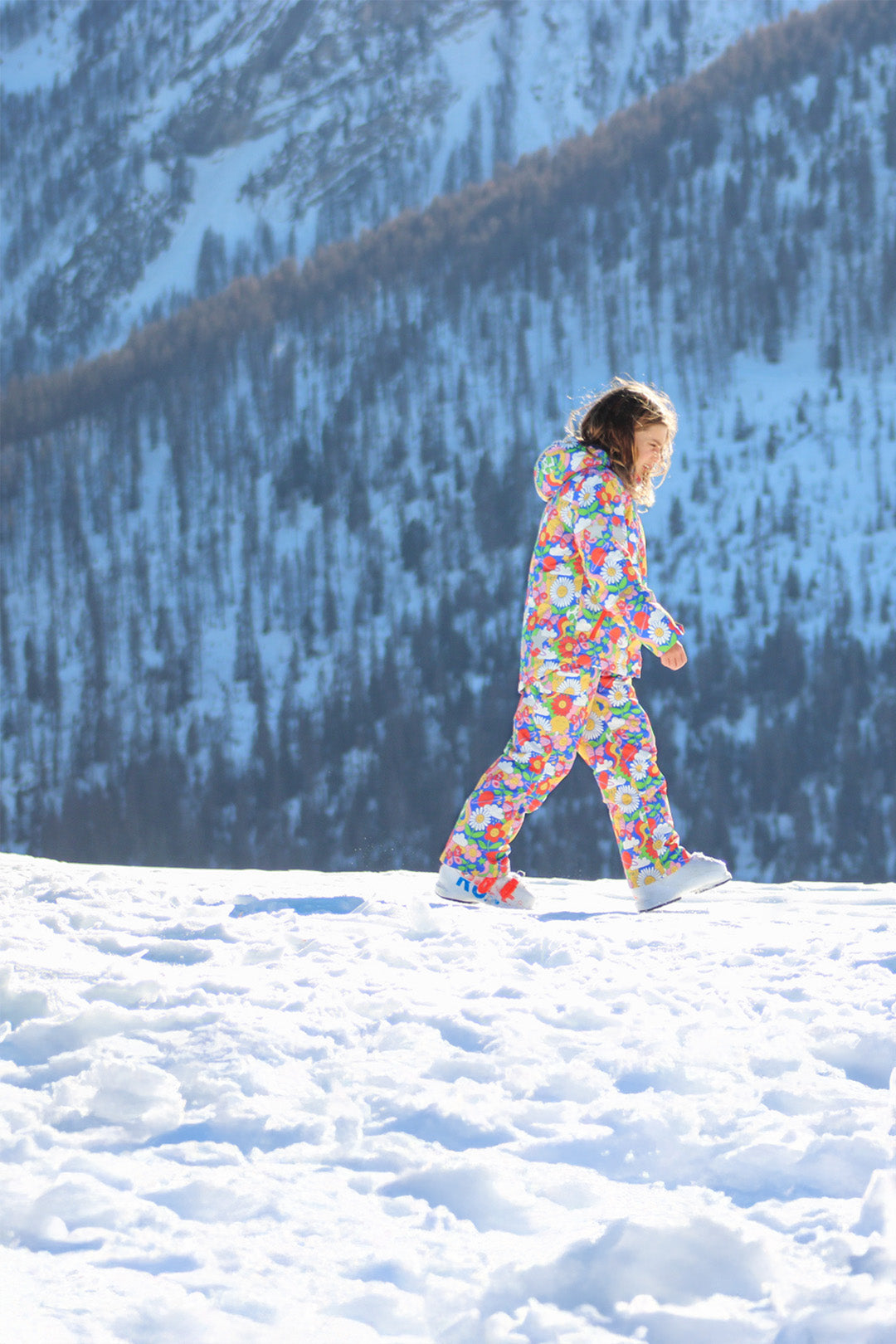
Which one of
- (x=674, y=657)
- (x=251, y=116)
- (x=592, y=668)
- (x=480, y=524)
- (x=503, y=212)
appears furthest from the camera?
(x=251, y=116)

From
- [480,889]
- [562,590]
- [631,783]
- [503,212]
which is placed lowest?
[480,889]

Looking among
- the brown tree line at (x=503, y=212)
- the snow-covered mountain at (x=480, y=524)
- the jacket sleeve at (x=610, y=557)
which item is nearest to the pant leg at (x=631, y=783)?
the jacket sleeve at (x=610, y=557)

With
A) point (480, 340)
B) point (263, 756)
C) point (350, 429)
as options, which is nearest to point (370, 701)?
point (263, 756)

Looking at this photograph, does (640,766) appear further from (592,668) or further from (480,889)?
(480,889)

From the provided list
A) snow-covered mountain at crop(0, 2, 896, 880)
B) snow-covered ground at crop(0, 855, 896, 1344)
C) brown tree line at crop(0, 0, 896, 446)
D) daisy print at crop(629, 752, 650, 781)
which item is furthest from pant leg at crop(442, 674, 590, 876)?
brown tree line at crop(0, 0, 896, 446)

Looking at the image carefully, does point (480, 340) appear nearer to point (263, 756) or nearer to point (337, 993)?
point (263, 756)

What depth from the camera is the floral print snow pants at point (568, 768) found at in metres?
3.02

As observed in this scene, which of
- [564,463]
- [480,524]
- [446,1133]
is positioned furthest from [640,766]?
[480,524]

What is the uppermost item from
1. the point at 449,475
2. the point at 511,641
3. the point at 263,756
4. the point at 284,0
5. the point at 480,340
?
the point at 284,0

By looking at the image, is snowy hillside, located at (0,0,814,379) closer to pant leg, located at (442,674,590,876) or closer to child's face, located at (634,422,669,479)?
child's face, located at (634,422,669,479)

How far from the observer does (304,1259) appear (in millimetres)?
1300

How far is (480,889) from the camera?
309 centimetres

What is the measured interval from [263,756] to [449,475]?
23.7 ft

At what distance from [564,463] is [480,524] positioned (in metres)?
22.6
